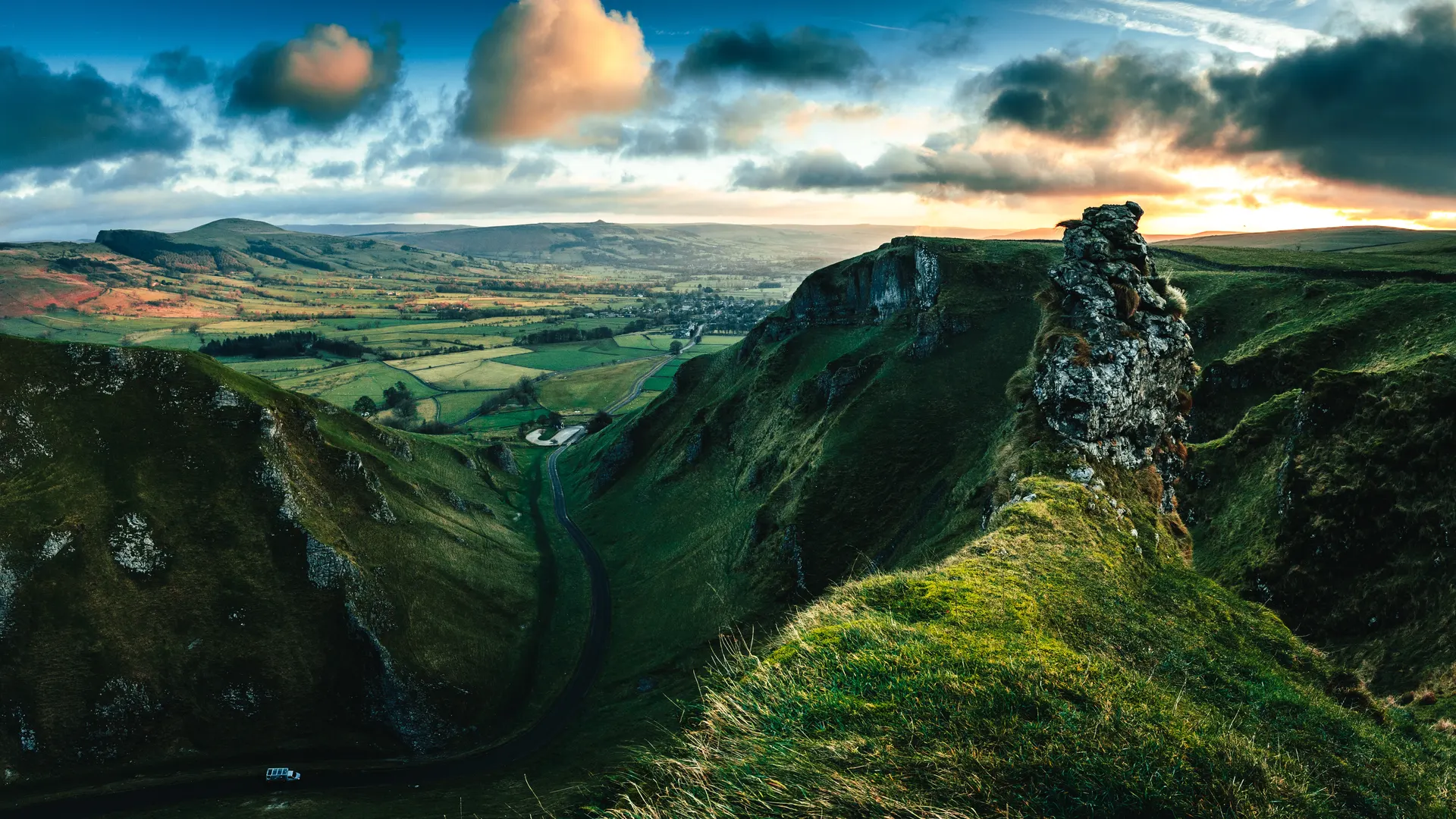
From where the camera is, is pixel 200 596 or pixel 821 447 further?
pixel 821 447

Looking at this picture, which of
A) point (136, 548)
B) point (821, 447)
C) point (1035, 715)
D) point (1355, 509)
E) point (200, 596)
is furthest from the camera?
point (821, 447)

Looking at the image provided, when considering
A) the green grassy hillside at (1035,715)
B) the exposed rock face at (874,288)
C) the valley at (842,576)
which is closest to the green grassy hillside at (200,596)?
the valley at (842,576)

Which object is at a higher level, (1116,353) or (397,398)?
(1116,353)

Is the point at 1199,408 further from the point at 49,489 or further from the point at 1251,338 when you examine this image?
→ the point at 49,489

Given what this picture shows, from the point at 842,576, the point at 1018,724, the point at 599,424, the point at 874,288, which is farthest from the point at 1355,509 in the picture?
the point at 599,424

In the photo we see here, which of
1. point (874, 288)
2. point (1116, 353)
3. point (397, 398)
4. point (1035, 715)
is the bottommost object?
point (397, 398)

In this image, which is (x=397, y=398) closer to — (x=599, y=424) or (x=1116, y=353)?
(x=599, y=424)

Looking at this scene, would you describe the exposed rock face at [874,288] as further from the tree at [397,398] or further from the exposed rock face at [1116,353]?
the tree at [397,398]

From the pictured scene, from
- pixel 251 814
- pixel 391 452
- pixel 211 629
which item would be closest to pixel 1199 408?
pixel 251 814

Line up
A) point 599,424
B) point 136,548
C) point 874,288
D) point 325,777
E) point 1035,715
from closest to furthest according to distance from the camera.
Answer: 1. point 1035,715
2. point 325,777
3. point 136,548
4. point 874,288
5. point 599,424
